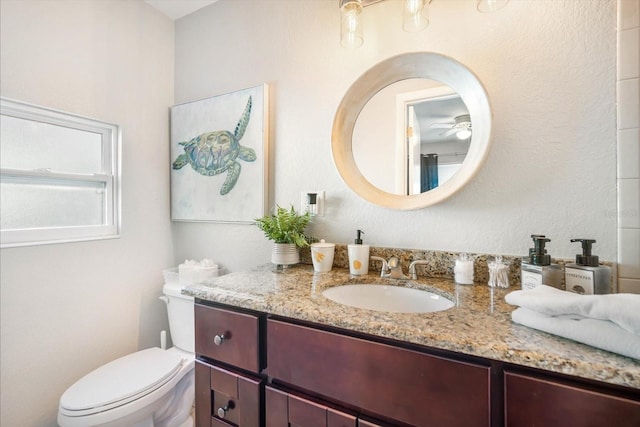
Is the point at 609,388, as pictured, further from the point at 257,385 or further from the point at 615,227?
the point at 257,385

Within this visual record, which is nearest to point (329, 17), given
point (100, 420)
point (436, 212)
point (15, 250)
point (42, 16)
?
point (436, 212)

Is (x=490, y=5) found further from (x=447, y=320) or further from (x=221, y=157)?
(x=221, y=157)

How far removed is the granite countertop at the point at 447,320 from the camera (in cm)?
51

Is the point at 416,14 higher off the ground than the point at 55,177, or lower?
higher

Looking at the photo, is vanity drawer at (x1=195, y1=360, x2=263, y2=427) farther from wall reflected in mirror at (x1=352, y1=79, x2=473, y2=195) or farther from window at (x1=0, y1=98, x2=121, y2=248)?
window at (x1=0, y1=98, x2=121, y2=248)

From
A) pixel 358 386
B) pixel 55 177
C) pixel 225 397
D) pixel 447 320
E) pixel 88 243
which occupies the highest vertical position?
pixel 55 177

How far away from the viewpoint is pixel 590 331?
536mm

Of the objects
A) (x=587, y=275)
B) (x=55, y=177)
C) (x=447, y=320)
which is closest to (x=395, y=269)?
(x=447, y=320)

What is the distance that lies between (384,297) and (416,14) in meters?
1.08

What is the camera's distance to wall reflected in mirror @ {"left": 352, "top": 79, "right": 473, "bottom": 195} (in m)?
1.10

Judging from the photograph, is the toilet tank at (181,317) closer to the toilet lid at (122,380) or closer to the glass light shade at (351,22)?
the toilet lid at (122,380)

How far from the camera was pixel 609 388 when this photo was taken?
495mm

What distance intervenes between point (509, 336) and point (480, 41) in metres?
1.02

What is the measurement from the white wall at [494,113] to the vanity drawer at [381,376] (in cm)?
59
